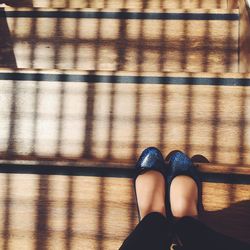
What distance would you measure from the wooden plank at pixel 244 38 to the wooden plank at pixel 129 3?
261 mm

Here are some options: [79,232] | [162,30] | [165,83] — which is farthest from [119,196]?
[162,30]

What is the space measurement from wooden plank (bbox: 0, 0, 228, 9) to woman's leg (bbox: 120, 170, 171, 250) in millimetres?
865

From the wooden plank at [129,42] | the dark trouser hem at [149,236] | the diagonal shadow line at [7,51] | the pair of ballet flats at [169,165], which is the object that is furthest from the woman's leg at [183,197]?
the diagonal shadow line at [7,51]

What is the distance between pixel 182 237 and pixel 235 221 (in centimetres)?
22

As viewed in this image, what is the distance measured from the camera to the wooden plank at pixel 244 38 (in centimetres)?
137

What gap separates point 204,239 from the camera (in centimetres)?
106

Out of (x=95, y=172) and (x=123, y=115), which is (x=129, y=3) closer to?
(x=123, y=115)

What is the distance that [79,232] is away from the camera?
4.05 ft

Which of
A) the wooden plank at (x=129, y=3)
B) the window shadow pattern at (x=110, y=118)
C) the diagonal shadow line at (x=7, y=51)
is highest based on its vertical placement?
the wooden plank at (x=129, y=3)

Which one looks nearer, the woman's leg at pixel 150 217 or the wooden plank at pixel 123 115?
the woman's leg at pixel 150 217

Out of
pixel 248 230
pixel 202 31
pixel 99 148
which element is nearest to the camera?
pixel 248 230

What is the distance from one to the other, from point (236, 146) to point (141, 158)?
13.6 inches

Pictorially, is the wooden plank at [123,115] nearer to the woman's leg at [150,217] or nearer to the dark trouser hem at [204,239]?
the woman's leg at [150,217]

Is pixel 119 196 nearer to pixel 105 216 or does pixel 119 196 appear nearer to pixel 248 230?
pixel 105 216
